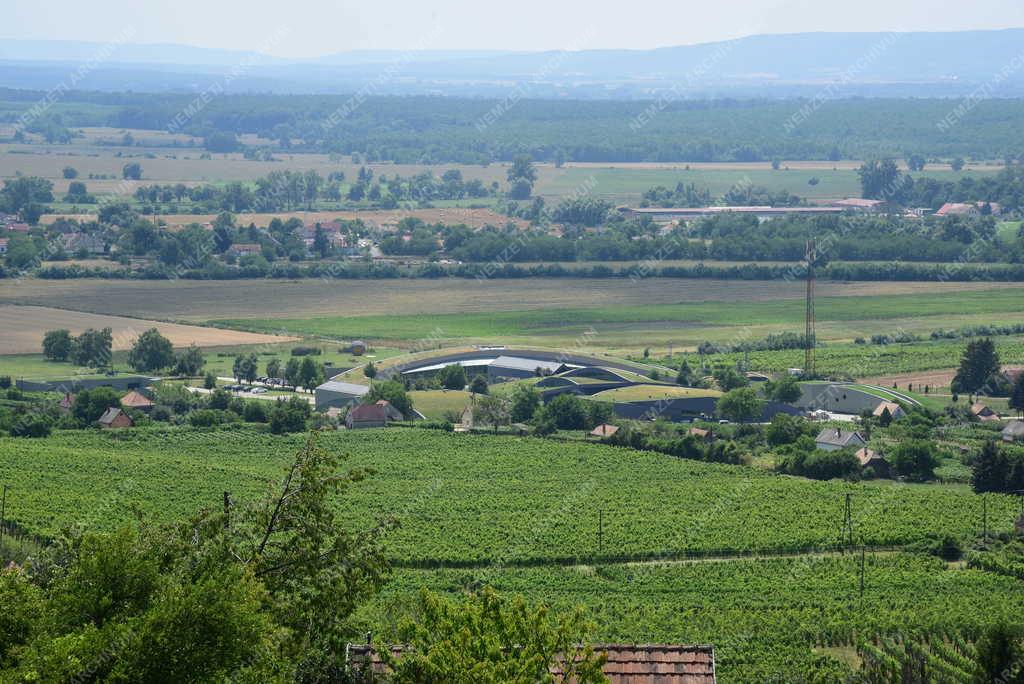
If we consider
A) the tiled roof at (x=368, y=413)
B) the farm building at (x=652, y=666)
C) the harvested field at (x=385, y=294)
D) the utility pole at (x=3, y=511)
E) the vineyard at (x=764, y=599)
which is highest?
the farm building at (x=652, y=666)

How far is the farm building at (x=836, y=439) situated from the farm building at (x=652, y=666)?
29.8 metres

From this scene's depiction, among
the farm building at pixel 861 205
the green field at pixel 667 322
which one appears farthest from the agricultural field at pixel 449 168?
the green field at pixel 667 322

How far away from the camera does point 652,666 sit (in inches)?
534

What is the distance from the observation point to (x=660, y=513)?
36.2 m

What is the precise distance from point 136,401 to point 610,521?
18.8 m

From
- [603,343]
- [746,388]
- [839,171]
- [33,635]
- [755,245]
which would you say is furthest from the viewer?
[839,171]

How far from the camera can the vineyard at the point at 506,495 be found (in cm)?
3353

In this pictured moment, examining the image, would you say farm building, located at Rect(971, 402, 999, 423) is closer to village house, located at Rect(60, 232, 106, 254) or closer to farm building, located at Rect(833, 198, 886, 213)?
village house, located at Rect(60, 232, 106, 254)

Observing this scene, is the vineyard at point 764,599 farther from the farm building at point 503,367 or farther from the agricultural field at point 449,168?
the agricultural field at point 449,168

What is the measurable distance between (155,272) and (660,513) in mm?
48297

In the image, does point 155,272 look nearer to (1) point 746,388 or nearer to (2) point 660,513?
(1) point 746,388

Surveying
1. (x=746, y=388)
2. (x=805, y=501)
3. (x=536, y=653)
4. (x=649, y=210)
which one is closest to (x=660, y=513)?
(x=805, y=501)

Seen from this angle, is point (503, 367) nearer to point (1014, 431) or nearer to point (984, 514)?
point (1014, 431)

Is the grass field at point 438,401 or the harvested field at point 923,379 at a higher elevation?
the grass field at point 438,401
